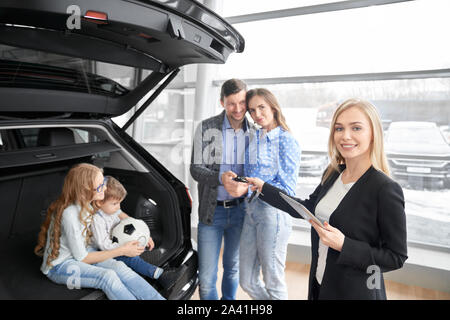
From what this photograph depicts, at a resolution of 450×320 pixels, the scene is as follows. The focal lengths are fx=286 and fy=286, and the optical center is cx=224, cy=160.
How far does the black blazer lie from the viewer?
2.79 ft

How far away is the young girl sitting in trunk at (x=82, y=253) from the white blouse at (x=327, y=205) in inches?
25.6

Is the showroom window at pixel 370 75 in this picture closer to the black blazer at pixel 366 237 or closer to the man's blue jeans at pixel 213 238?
the man's blue jeans at pixel 213 238

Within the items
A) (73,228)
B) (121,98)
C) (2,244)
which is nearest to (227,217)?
(73,228)

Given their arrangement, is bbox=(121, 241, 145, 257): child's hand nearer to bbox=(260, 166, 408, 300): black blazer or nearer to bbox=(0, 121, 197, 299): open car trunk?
bbox=(0, 121, 197, 299): open car trunk

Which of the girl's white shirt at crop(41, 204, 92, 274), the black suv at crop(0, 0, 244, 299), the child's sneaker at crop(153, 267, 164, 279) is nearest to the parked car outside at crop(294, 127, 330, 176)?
the black suv at crop(0, 0, 244, 299)

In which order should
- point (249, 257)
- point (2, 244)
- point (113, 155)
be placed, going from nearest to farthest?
1. point (249, 257)
2. point (2, 244)
3. point (113, 155)

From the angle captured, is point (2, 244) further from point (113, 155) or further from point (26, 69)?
point (26, 69)

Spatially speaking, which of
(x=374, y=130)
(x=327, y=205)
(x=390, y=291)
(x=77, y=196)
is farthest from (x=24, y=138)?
(x=390, y=291)

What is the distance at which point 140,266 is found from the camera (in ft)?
4.39

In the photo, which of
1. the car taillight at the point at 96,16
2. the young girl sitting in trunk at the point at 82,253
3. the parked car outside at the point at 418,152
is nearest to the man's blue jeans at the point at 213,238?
the young girl sitting in trunk at the point at 82,253

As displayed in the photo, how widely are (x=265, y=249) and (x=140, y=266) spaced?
0.60 m

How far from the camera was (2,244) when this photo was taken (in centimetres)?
162

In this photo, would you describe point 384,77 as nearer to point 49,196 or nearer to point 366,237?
point 366,237
